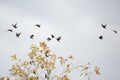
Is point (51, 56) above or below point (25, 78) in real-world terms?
above

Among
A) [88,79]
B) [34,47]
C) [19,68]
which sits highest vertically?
[34,47]

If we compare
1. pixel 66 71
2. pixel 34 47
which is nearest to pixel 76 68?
pixel 66 71

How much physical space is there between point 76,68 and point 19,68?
10.9 feet

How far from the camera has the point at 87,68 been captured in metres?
14.2

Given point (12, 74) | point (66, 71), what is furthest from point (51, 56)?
point (12, 74)

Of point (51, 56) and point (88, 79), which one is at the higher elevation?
point (51, 56)

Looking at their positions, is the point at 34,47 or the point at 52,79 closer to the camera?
the point at 52,79

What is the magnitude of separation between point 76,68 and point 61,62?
0.93 meters

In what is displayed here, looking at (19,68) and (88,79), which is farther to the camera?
(19,68)

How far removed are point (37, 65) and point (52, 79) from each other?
1.30m

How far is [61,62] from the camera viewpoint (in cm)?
1432

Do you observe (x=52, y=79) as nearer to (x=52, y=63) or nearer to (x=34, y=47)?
(x=52, y=63)

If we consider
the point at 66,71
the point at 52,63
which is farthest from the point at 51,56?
the point at 66,71

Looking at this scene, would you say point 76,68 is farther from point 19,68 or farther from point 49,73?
point 19,68
